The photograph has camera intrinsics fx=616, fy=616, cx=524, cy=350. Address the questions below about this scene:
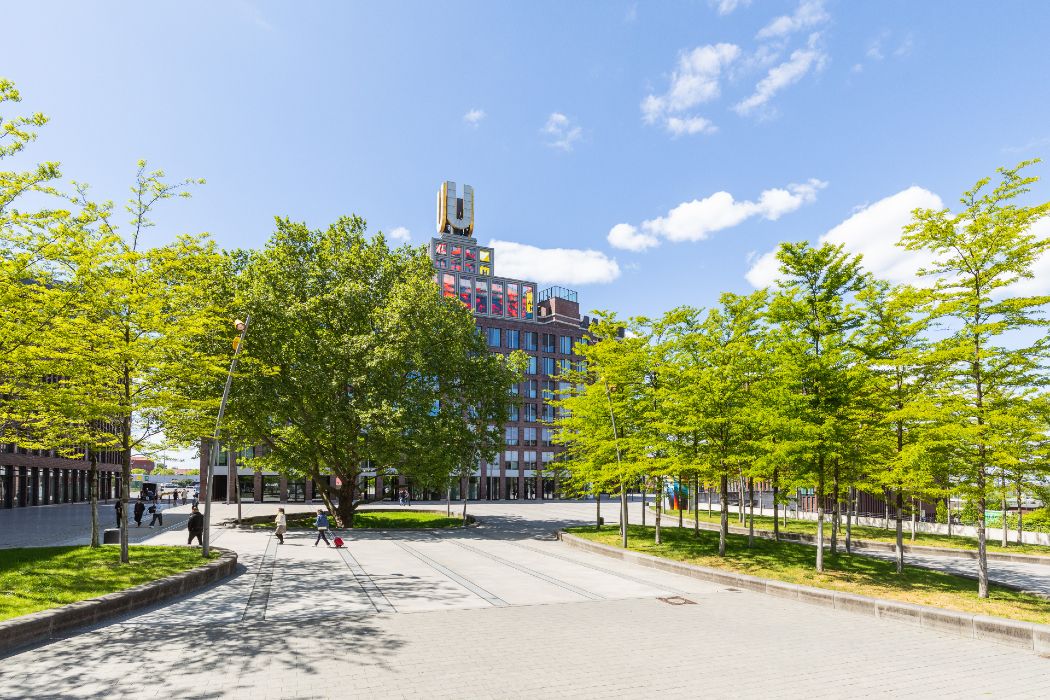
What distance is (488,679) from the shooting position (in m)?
8.95

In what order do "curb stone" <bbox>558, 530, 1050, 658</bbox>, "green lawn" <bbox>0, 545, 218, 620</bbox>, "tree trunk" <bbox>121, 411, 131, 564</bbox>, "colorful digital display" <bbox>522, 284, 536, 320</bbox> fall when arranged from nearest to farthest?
1. "curb stone" <bbox>558, 530, 1050, 658</bbox>
2. "green lawn" <bbox>0, 545, 218, 620</bbox>
3. "tree trunk" <bbox>121, 411, 131, 564</bbox>
4. "colorful digital display" <bbox>522, 284, 536, 320</bbox>

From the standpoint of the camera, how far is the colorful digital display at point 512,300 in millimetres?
85812

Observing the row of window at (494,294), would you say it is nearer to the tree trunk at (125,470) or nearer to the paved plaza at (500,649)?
the tree trunk at (125,470)

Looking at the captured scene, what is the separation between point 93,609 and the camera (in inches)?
469

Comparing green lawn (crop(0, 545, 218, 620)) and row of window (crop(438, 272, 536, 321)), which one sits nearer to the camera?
green lawn (crop(0, 545, 218, 620))

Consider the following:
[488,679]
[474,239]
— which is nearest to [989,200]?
[488,679]

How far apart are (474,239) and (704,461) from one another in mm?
76438

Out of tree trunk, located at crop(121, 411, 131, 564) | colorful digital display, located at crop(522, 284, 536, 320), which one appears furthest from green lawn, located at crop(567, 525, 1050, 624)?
colorful digital display, located at crop(522, 284, 536, 320)

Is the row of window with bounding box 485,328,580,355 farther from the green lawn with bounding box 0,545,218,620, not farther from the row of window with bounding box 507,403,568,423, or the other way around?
the green lawn with bounding box 0,545,218,620

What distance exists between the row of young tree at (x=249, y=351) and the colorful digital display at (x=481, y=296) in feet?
149

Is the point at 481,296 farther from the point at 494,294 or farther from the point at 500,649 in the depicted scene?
the point at 500,649

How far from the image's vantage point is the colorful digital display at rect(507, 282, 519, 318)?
282ft

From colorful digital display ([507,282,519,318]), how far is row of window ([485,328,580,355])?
2469mm

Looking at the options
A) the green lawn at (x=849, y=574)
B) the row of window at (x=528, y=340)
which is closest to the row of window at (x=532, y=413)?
the row of window at (x=528, y=340)
